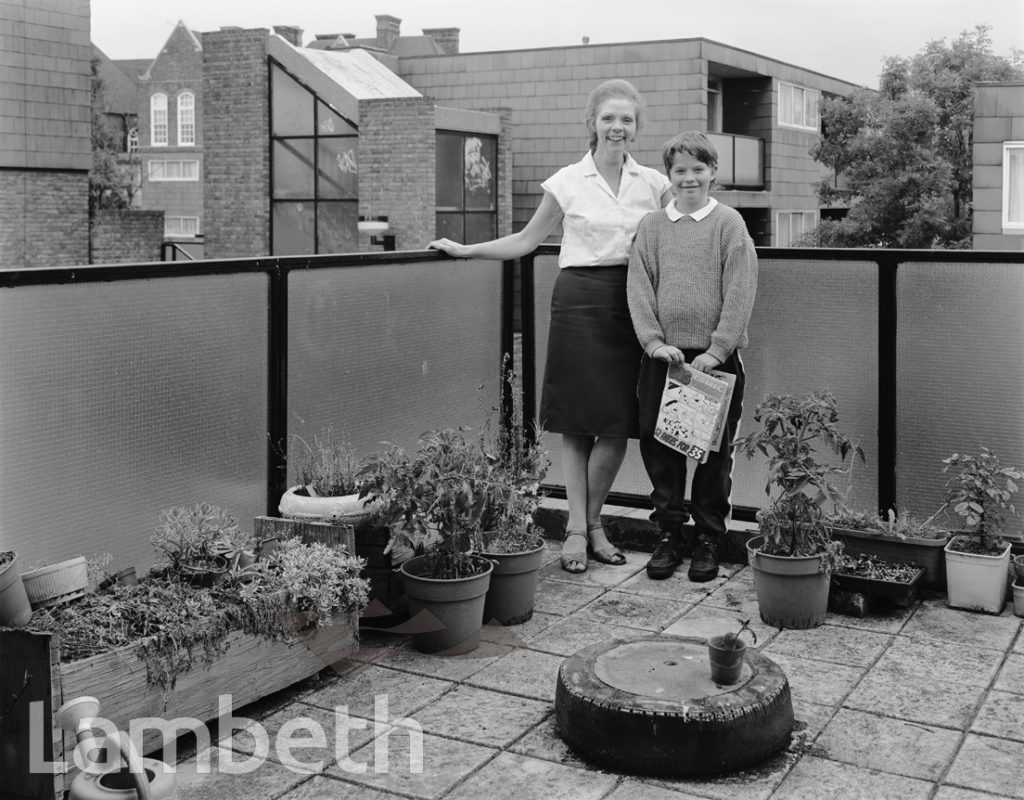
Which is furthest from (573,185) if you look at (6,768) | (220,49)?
(220,49)

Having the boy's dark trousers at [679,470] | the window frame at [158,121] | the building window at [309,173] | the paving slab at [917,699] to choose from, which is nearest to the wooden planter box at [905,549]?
the boy's dark trousers at [679,470]

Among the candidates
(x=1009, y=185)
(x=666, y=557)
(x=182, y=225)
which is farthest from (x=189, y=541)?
(x=182, y=225)

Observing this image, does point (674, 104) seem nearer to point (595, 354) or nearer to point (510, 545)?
point (595, 354)

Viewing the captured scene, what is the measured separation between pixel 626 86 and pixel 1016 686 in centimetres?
291

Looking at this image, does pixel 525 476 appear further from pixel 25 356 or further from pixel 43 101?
pixel 43 101

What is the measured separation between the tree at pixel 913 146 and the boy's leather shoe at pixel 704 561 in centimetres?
2239

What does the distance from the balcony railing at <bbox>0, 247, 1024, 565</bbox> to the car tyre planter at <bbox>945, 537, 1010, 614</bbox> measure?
55cm

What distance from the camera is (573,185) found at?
5453 mm

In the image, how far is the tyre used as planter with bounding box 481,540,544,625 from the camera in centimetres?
476

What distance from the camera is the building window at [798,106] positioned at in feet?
94.0

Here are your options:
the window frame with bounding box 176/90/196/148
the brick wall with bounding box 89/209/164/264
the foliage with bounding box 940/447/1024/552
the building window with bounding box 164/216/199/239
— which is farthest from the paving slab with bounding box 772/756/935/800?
the window frame with bounding box 176/90/196/148

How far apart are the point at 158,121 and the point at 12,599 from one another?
52369mm


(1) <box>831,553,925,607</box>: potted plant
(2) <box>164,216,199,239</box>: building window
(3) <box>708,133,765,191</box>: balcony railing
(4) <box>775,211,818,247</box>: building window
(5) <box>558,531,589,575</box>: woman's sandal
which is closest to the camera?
(1) <box>831,553,925,607</box>: potted plant

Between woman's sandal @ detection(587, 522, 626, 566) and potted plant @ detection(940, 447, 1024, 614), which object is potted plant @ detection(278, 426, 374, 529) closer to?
woman's sandal @ detection(587, 522, 626, 566)
